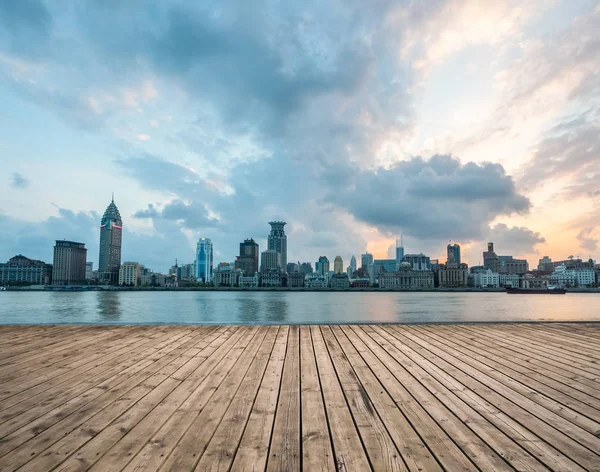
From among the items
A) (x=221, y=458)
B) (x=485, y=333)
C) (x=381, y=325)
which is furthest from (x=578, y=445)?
(x=381, y=325)

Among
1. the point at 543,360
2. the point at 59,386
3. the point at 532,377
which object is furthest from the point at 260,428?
the point at 543,360

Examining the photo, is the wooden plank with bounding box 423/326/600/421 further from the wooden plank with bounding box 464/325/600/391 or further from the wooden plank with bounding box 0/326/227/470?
the wooden plank with bounding box 0/326/227/470

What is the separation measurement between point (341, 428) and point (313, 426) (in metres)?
0.25

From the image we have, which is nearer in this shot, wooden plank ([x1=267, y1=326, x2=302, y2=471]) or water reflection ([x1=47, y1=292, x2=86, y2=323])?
wooden plank ([x1=267, y1=326, x2=302, y2=471])

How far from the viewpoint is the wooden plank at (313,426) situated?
2589 millimetres

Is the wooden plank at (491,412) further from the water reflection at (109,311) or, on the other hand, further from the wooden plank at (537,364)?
the water reflection at (109,311)

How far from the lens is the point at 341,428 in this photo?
3.16 meters

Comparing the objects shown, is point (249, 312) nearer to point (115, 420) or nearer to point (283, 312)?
point (283, 312)

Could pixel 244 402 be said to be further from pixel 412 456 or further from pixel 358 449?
pixel 412 456

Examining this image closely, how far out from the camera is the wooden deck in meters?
2.67

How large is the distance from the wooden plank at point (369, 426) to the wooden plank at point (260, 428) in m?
0.80

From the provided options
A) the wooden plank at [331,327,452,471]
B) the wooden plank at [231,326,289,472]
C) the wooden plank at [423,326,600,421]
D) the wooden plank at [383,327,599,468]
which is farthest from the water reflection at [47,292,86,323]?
the wooden plank at [383,327,599,468]

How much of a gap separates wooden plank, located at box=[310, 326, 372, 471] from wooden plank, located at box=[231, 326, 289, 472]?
0.55 metres

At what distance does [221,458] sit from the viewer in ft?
8.61
